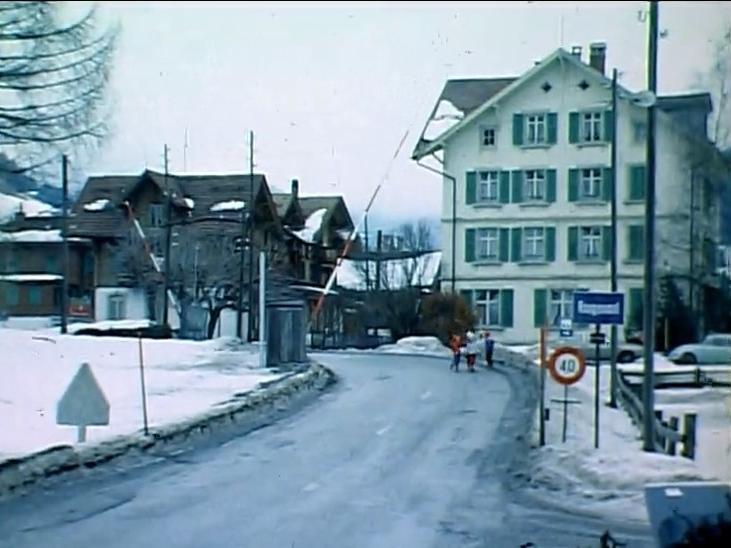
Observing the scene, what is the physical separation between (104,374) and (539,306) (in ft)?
4.89

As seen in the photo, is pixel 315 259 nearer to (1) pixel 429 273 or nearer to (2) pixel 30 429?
(1) pixel 429 273

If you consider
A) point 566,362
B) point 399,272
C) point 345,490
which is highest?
point 399,272

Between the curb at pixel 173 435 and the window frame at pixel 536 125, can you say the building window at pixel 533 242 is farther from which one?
the curb at pixel 173 435

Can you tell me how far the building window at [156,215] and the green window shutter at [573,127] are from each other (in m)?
1.15

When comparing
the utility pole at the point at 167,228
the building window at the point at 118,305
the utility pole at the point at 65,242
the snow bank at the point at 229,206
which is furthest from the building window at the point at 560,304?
the utility pole at the point at 65,242

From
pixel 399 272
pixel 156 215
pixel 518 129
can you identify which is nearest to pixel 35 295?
pixel 156 215

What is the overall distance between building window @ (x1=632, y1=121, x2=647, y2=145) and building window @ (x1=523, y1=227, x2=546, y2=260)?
0.35 m

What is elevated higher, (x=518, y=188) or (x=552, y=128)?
(x=552, y=128)

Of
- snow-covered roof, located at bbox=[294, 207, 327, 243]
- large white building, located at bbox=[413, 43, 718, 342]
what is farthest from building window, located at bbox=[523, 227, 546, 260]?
snow-covered roof, located at bbox=[294, 207, 327, 243]

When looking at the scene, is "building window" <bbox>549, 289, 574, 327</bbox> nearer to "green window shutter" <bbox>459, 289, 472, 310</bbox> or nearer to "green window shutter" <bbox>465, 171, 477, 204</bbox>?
"green window shutter" <bbox>459, 289, 472, 310</bbox>

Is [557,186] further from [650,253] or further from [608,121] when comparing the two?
[650,253]

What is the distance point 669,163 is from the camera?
3.65m

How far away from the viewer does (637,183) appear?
376 centimetres

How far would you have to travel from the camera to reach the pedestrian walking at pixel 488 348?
3996 mm
